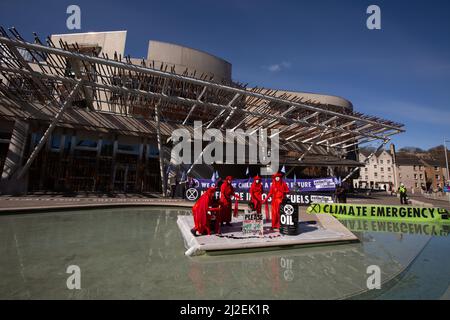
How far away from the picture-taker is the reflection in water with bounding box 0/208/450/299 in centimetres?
324

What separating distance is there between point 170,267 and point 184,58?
27.1m

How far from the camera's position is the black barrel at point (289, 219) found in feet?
20.8

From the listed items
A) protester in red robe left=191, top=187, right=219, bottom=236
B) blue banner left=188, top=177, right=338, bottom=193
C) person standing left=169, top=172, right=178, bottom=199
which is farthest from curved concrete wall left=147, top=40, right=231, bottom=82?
protester in red robe left=191, top=187, right=219, bottom=236

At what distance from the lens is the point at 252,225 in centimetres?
636

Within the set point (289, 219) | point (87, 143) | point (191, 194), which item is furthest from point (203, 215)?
point (87, 143)

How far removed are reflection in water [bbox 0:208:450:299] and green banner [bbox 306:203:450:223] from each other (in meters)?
4.15

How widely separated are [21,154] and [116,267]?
20781 millimetres

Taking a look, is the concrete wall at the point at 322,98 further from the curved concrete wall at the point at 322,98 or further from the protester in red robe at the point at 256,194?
the protester in red robe at the point at 256,194

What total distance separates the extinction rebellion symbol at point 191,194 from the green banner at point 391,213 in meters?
9.24

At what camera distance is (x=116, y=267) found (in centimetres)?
411

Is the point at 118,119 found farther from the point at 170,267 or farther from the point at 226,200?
the point at 170,267

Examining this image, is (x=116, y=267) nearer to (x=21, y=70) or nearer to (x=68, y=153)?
(x=21, y=70)

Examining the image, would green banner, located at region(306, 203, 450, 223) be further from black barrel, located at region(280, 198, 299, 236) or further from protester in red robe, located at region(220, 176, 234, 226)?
protester in red robe, located at region(220, 176, 234, 226)
